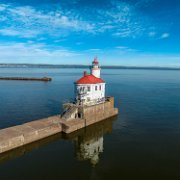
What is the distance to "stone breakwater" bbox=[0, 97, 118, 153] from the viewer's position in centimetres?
2334

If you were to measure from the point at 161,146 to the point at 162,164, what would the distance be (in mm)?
4418

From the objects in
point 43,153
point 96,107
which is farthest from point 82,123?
point 43,153

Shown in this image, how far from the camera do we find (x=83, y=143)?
26.8 meters

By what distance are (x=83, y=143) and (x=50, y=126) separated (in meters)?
4.88

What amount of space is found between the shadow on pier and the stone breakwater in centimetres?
59

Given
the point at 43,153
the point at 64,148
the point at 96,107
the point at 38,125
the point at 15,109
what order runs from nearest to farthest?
the point at 43,153
the point at 64,148
the point at 38,125
the point at 96,107
the point at 15,109

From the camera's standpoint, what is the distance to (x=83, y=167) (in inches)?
807

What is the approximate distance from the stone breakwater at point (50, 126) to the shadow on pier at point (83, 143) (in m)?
0.59

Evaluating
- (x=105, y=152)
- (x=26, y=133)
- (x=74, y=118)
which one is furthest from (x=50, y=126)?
(x=105, y=152)

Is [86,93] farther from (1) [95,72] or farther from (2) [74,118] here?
(1) [95,72]

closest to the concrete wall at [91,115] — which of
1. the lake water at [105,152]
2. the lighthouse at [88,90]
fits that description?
the lake water at [105,152]

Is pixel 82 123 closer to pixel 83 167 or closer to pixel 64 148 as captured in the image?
pixel 64 148

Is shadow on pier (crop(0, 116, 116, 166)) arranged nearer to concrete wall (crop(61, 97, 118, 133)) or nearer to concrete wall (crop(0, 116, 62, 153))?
concrete wall (crop(0, 116, 62, 153))

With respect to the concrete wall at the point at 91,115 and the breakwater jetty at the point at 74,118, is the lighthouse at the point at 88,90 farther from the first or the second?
the concrete wall at the point at 91,115
